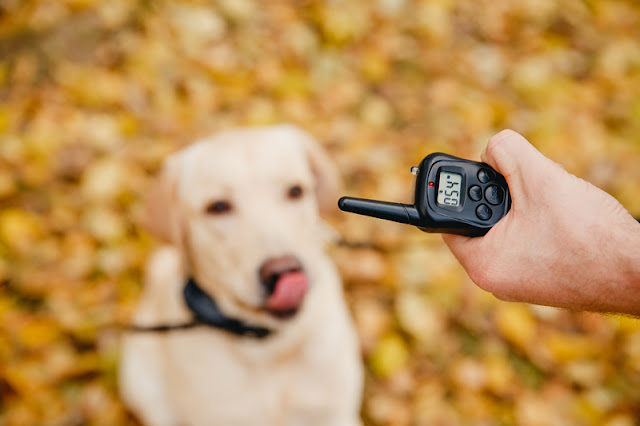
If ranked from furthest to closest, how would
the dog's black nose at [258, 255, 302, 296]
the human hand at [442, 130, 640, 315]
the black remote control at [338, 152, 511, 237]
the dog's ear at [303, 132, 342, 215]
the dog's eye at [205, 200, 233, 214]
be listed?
1. the dog's ear at [303, 132, 342, 215]
2. the dog's eye at [205, 200, 233, 214]
3. the dog's black nose at [258, 255, 302, 296]
4. the black remote control at [338, 152, 511, 237]
5. the human hand at [442, 130, 640, 315]

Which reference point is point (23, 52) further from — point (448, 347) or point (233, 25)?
point (448, 347)

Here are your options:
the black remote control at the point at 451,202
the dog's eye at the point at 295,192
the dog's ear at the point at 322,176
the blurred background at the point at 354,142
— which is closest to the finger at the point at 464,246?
the black remote control at the point at 451,202

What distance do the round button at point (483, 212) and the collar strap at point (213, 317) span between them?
102cm

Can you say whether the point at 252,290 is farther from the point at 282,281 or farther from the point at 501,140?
the point at 501,140

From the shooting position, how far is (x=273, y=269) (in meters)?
1.59

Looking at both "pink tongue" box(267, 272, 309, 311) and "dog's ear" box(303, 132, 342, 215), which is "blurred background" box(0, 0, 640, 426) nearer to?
"dog's ear" box(303, 132, 342, 215)

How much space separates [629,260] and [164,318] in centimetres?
185

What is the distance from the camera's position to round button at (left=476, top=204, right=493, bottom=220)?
1.14 m

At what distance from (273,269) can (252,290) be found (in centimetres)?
12

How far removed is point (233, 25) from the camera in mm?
3502

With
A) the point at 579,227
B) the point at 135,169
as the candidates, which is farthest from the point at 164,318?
the point at 579,227

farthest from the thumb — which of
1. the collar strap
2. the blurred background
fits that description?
the blurred background

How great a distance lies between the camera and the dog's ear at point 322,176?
2.01m

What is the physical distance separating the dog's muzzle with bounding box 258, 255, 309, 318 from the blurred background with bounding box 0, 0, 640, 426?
1.08 metres
